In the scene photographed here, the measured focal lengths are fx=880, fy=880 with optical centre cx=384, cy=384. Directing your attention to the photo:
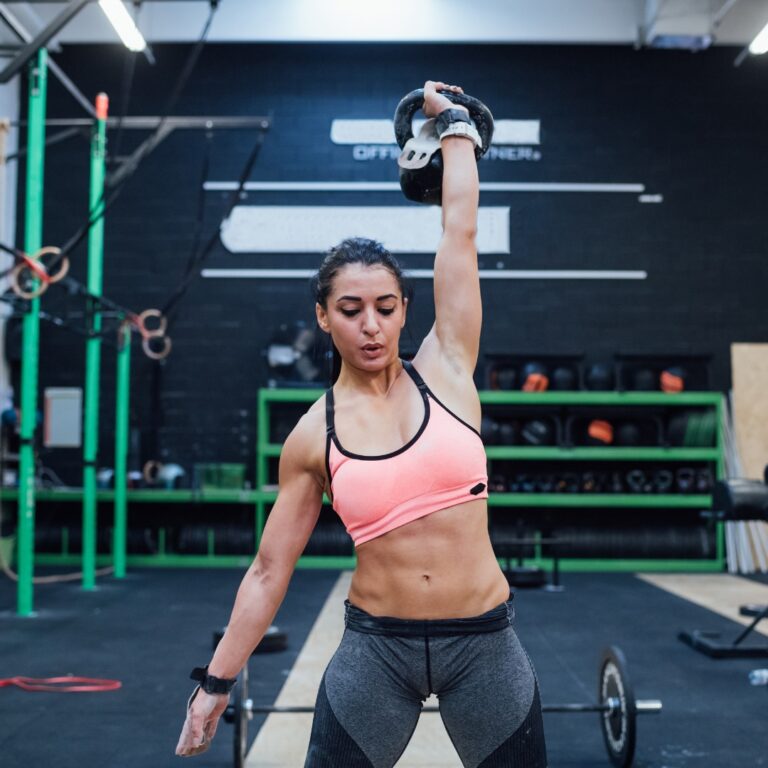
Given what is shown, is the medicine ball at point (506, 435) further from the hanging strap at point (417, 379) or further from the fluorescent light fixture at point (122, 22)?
the hanging strap at point (417, 379)

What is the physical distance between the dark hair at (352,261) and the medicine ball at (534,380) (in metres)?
6.39

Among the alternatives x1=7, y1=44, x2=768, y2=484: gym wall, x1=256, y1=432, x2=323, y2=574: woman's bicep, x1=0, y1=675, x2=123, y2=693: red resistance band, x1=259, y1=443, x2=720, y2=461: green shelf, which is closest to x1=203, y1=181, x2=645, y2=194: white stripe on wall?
x1=7, y1=44, x2=768, y2=484: gym wall

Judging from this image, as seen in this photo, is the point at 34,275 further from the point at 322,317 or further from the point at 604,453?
the point at 604,453

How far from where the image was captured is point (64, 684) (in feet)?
12.4

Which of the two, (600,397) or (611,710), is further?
(600,397)

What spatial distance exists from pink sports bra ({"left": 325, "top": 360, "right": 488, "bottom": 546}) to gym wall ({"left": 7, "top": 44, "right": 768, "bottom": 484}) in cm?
693

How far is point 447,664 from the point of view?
1324 millimetres

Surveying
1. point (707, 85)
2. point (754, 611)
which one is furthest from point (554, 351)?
point (754, 611)

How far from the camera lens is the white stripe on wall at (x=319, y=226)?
845 cm

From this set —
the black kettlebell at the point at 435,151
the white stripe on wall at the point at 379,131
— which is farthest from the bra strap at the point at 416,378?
the white stripe on wall at the point at 379,131

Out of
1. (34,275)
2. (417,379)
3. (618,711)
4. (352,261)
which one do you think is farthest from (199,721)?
(34,275)

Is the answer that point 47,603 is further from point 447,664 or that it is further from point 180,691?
point 447,664

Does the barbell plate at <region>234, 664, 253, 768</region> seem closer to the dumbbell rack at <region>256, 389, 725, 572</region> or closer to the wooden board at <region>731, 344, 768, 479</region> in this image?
the dumbbell rack at <region>256, 389, 725, 572</region>

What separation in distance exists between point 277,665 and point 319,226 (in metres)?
5.21
